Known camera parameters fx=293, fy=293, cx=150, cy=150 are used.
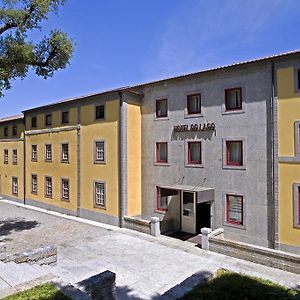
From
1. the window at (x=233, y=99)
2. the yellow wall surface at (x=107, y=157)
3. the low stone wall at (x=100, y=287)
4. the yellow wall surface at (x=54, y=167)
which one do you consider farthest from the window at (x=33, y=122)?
the low stone wall at (x=100, y=287)

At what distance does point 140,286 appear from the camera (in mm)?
11234

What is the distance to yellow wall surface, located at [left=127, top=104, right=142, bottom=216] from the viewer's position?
20.3 m

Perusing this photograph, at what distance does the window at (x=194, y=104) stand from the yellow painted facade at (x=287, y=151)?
191 inches

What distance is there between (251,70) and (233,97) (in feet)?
5.73

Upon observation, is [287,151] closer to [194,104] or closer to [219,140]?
[219,140]

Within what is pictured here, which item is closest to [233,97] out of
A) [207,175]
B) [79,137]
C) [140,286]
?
[207,175]

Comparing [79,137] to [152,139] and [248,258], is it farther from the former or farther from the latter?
[248,258]

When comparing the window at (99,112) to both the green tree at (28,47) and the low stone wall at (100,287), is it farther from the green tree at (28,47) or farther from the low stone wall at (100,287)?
the low stone wall at (100,287)

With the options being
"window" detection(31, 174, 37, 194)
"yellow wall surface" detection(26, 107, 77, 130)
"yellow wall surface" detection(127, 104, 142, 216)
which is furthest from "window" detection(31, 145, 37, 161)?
"yellow wall surface" detection(127, 104, 142, 216)

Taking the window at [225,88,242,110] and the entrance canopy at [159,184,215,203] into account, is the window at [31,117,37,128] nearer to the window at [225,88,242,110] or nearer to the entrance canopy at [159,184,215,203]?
the entrance canopy at [159,184,215,203]

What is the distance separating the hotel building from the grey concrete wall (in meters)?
0.05

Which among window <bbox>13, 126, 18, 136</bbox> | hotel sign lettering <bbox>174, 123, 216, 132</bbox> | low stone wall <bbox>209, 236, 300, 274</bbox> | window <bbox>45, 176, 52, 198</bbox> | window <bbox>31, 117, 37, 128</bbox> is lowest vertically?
low stone wall <bbox>209, 236, 300, 274</bbox>

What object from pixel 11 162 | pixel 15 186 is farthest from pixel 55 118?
pixel 15 186

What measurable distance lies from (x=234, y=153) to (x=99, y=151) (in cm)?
1008
